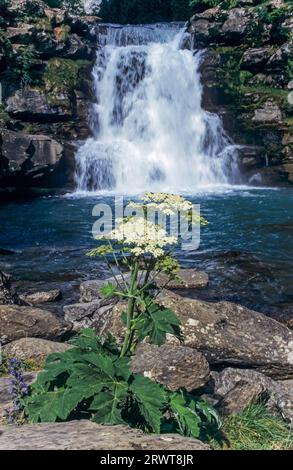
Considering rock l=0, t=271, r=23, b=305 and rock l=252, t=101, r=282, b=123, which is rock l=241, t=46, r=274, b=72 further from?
rock l=0, t=271, r=23, b=305

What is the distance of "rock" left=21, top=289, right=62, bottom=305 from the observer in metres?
9.59

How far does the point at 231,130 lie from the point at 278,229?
47.1ft

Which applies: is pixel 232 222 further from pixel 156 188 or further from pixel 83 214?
pixel 156 188

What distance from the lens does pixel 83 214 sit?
19047 mm

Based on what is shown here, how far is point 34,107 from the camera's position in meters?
25.5

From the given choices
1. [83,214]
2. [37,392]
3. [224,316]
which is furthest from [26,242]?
[37,392]

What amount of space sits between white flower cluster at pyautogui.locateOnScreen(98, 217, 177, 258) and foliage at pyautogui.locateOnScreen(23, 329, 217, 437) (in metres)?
0.82

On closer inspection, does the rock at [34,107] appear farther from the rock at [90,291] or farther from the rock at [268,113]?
the rock at [90,291]

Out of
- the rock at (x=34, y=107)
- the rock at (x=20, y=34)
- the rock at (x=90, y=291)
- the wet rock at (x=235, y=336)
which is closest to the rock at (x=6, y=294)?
the rock at (x=90, y=291)

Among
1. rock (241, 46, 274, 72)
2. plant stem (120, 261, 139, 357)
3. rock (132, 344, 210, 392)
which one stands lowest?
rock (132, 344, 210, 392)

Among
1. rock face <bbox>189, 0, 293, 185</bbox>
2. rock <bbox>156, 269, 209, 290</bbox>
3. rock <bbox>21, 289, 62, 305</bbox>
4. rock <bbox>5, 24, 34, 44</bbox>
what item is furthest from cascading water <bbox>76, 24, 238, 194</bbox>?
rock <bbox>21, 289, 62, 305</bbox>

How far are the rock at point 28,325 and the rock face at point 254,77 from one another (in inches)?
857
